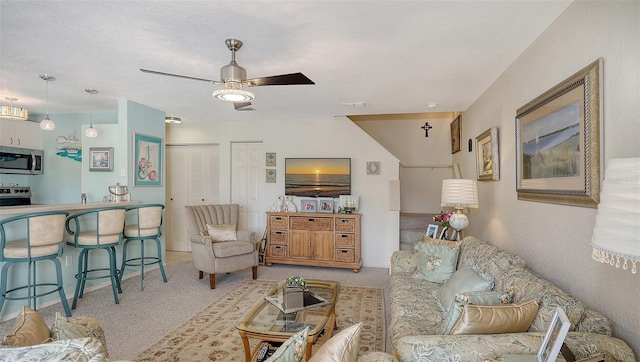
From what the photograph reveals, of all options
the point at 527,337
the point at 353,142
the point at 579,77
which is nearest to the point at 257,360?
the point at 527,337

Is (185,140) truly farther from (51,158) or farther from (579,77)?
(579,77)

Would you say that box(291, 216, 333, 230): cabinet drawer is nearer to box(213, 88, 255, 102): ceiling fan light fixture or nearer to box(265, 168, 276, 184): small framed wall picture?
box(265, 168, 276, 184): small framed wall picture

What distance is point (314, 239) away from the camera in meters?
5.04

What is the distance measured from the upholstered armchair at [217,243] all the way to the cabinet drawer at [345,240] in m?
1.29

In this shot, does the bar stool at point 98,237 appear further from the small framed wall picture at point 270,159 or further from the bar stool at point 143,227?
the small framed wall picture at point 270,159

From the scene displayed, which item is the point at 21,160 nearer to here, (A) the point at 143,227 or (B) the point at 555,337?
(A) the point at 143,227

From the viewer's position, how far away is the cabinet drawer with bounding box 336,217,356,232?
194 inches

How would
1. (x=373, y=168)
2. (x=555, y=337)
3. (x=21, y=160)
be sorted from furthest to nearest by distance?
(x=373, y=168), (x=21, y=160), (x=555, y=337)

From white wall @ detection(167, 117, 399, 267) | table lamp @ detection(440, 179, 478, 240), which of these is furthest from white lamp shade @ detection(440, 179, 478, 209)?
white wall @ detection(167, 117, 399, 267)

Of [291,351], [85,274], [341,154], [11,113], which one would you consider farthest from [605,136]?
[11,113]

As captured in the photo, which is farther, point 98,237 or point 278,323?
point 98,237

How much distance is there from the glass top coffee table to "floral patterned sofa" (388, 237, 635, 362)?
1.70 ft

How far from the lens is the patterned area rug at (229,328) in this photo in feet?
8.08

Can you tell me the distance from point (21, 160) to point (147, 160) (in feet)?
7.27
